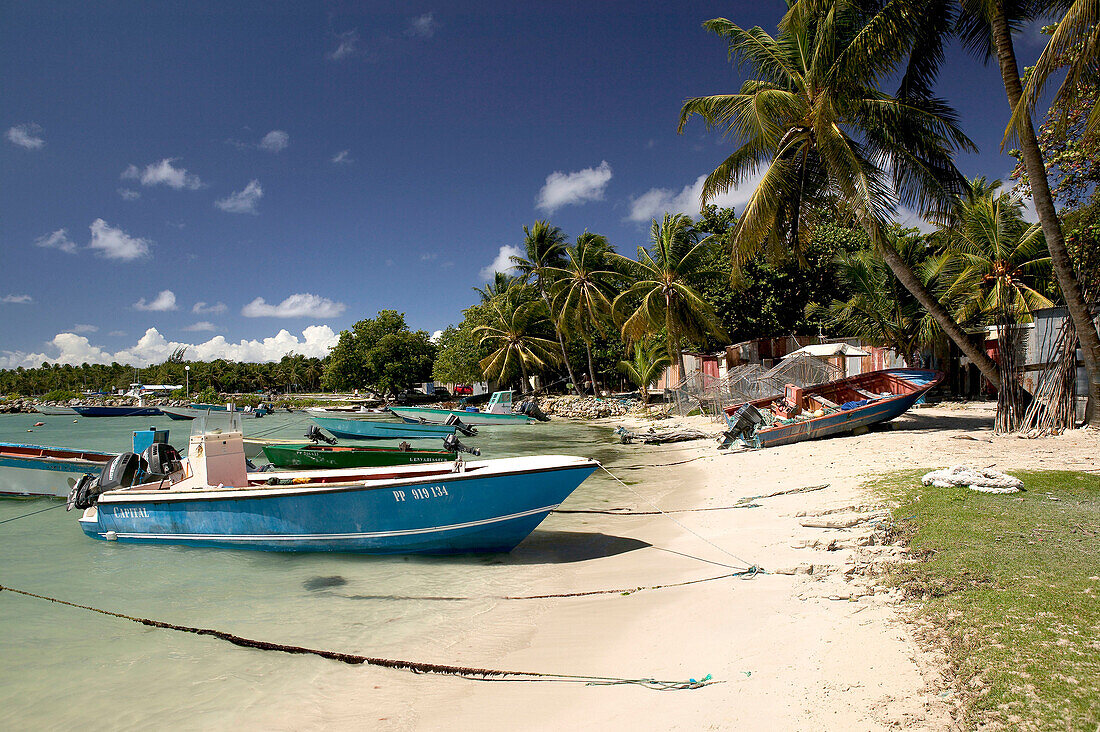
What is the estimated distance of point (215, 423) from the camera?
26.2 feet

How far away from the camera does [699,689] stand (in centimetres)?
333

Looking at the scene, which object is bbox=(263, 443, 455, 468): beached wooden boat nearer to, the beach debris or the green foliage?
the beach debris

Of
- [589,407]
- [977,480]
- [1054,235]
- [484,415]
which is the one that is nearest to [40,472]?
[977,480]

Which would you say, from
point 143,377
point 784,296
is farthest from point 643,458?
point 143,377

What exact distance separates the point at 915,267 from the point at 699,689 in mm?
24255

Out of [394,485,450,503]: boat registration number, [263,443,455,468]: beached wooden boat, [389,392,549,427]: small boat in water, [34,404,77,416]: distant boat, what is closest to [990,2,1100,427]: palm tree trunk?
[394,485,450,503]: boat registration number

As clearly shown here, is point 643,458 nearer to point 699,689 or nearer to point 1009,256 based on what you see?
point 699,689

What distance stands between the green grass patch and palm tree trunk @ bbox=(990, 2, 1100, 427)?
5559 mm

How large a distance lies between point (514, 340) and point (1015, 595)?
3513 cm

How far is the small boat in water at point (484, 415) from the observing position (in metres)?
30.0

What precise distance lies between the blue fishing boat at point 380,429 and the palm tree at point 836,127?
51.5ft

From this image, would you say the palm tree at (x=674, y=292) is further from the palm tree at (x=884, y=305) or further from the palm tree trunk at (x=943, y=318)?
the palm tree trunk at (x=943, y=318)

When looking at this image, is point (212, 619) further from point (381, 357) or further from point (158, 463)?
point (381, 357)

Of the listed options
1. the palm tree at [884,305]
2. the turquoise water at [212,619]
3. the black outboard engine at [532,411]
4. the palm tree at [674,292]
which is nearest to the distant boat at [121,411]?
the black outboard engine at [532,411]
